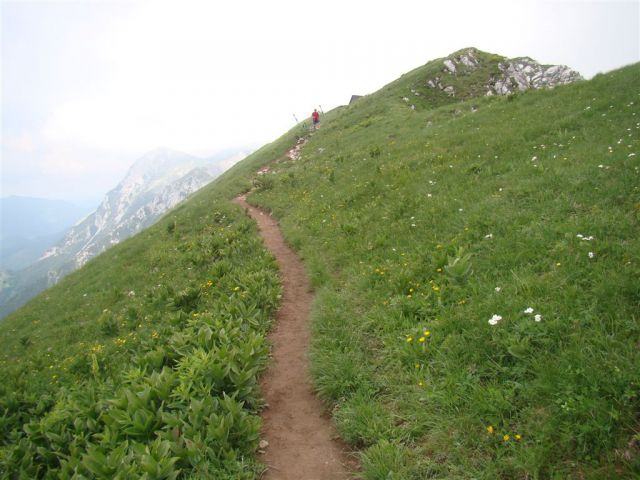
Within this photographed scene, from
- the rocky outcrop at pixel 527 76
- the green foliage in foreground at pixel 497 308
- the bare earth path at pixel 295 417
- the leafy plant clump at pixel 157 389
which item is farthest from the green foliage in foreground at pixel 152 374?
the rocky outcrop at pixel 527 76

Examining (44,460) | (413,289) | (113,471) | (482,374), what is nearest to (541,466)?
(482,374)

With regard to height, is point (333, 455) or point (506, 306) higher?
point (506, 306)

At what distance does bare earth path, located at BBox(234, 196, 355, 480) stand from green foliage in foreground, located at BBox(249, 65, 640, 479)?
38cm

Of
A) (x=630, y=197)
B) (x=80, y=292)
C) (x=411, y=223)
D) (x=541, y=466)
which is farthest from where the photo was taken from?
(x=80, y=292)

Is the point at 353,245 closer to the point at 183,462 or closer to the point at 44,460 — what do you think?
the point at 183,462

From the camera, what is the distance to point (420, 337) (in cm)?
618

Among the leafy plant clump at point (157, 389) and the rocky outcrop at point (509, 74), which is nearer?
the leafy plant clump at point (157, 389)

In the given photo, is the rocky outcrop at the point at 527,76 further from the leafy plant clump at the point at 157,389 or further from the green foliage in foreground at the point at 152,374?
the leafy plant clump at the point at 157,389

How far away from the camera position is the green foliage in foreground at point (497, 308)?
403cm

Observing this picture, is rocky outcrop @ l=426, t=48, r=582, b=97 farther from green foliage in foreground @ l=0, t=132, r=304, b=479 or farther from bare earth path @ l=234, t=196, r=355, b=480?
bare earth path @ l=234, t=196, r=355, b=480

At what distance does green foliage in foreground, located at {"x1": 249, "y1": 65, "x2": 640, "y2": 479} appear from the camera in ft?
13.2

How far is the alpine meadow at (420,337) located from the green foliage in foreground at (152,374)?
1.9 inches

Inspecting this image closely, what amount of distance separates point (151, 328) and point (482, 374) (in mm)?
9504

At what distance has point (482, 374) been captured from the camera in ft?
16.7
